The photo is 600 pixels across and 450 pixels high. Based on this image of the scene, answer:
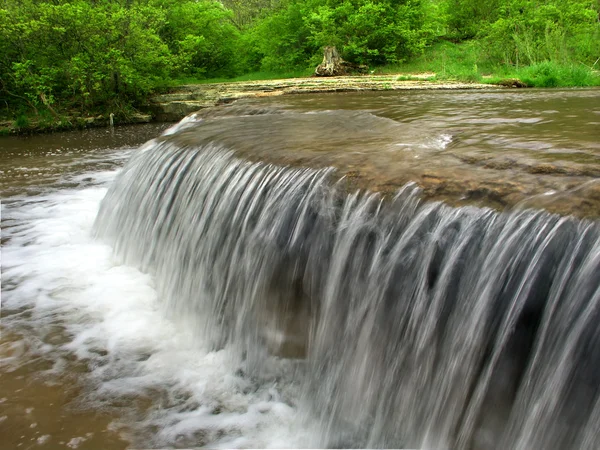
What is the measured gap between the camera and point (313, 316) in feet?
9.71

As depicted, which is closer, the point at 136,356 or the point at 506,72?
the point at 136,356

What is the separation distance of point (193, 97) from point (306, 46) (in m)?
9.08

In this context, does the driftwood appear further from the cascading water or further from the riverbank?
the cascading water

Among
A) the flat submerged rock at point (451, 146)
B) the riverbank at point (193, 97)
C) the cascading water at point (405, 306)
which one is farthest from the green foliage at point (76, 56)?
the cascading water at point (405, 306)

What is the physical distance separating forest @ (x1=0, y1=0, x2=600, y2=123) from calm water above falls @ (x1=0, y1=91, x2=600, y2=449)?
336 inches

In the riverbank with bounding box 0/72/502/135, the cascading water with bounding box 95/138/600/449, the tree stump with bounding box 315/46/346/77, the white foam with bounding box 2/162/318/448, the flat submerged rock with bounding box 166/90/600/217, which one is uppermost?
the tree stump with bounding box 315/46/346/77

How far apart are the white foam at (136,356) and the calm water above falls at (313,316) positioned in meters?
0.02

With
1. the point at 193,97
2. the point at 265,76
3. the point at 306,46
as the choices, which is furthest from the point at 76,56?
the point at 306,46

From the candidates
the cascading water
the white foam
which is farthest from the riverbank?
the cascading water

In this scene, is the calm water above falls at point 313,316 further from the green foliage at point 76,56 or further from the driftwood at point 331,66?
the driftwood at point 331,66

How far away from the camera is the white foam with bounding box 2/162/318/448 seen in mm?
2699

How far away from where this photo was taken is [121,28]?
635 inches

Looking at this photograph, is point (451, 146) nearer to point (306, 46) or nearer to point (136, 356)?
point (136, 356)

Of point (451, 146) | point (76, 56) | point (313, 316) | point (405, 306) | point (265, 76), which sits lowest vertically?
point (313, 316)
